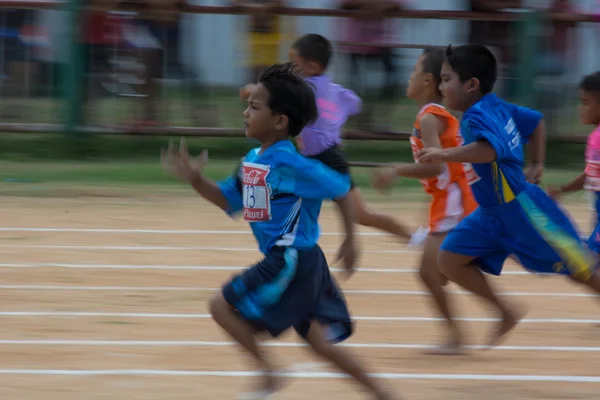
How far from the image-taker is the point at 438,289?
5.71 metres

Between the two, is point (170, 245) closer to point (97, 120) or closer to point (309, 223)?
point (309, 223)

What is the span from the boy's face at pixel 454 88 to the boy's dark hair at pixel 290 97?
97cm

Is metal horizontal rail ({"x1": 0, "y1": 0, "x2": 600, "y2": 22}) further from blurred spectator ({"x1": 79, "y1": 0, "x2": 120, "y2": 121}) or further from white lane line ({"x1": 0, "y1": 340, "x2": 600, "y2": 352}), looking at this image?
white lane line ({"x1": 0, "y1": 340, "x2": 600, "y2": 352})

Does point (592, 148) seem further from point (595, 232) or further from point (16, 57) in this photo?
point (16, 57)

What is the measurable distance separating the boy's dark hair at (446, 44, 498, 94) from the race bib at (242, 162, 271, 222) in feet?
4.36

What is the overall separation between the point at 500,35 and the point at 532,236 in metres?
7.80

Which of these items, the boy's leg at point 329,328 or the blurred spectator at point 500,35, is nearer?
the boy's leg at point 329,328

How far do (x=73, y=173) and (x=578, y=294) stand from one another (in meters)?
6.26

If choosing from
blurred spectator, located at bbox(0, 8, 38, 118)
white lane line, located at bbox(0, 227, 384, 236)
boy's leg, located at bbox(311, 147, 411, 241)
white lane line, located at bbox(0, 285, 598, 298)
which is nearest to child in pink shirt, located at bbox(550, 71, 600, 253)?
white lane line, located at bbox(0, 285, 598, 298)

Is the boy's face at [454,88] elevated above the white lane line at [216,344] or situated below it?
above

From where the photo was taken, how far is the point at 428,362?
17.9ft

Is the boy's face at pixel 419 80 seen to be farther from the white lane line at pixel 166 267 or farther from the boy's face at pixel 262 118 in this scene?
the white lane line at pixel 166 267

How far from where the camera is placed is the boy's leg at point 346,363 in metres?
4.47

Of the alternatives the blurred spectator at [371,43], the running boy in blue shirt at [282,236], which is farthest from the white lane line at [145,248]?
the blurred spectator at [371,43]
